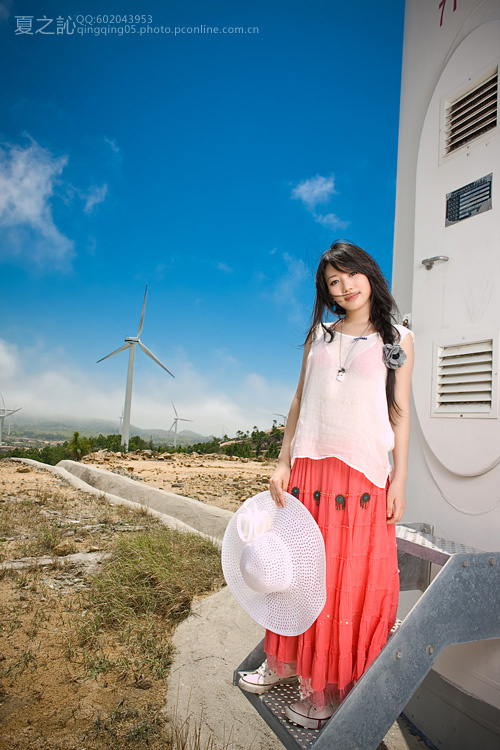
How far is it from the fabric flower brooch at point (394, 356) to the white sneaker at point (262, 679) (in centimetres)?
123

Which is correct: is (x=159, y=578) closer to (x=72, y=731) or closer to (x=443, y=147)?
(x=72, y=731)

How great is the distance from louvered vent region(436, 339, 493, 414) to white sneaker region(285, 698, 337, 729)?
1366mm

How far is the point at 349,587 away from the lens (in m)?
1.92

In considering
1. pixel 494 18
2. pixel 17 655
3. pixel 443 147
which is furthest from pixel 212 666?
pixel 494 18

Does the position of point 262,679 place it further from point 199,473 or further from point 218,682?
point 199,473

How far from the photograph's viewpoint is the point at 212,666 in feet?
10.4

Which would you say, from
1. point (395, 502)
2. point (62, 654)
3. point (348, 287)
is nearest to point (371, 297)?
point (348, 287)

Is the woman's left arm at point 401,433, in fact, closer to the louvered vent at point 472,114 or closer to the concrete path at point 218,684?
the louvered vent at point 472,114

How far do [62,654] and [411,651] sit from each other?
249 centimetres

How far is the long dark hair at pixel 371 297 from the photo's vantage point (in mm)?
2129

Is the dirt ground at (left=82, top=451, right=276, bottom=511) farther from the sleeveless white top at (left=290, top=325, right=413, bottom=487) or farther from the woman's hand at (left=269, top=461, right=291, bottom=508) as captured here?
the sleeveless white top at (left=290, top=325, right=413, bottom=487)

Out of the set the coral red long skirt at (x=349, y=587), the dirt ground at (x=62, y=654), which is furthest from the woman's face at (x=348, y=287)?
the dirt ground at (x=62, y=654)

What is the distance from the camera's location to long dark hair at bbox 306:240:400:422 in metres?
2.13

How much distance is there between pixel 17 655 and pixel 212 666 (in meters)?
1.21
